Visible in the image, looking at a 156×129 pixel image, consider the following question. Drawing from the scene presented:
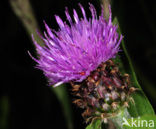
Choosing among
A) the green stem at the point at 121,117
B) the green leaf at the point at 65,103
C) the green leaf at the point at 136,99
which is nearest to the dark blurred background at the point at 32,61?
the green leaf at the point at 65,103

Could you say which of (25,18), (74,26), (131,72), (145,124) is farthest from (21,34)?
(145,124)

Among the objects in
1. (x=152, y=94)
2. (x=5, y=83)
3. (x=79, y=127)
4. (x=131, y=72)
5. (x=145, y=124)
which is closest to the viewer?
(x=145, y=124)

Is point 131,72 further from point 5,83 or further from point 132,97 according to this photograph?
point 5,83

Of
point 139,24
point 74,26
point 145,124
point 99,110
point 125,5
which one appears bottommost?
point 145,124

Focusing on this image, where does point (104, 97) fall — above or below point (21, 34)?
below

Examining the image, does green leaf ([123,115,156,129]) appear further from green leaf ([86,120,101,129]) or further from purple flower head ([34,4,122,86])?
purple flower head ([34,4,122,86])

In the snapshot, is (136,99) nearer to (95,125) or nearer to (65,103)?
(95,125)
